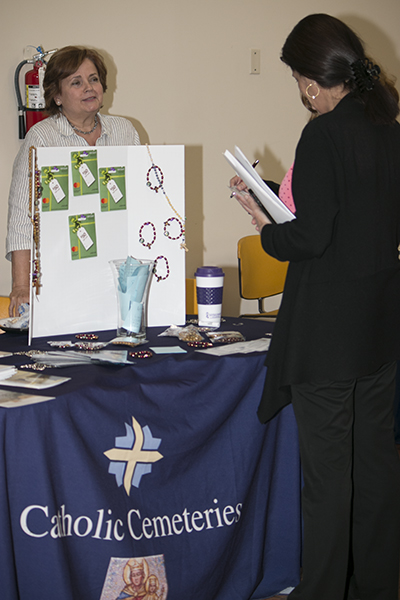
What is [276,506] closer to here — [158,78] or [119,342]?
[119,342]

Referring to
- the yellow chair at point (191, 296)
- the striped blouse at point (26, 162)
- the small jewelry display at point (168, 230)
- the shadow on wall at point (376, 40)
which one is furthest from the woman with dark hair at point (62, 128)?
the shadow on wall at point (376, 40)

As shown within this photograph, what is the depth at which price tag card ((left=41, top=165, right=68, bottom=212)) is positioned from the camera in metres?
1.70

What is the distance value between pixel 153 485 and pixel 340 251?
70 centimetres

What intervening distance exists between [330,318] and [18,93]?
8.08 ft

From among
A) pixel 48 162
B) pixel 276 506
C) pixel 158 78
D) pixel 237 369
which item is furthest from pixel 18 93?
pixel 276 506

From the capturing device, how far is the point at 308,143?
4.04 ft

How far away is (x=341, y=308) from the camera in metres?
1.29

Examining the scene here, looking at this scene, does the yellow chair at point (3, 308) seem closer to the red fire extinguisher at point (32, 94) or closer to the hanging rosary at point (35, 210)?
the hanging rosary at point (35, 210)

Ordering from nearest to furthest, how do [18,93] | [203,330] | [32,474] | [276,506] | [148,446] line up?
[32,474] → [148,446] → [276,506] → [203,330] → [18,93]

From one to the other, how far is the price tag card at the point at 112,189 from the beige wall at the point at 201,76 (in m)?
1.59

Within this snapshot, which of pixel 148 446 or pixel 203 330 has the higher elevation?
pixel 203 330

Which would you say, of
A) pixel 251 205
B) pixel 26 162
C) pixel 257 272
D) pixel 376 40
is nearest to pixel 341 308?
pixel 251 205

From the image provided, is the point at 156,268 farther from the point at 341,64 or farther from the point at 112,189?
the point at 341,64

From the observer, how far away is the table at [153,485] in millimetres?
1211
